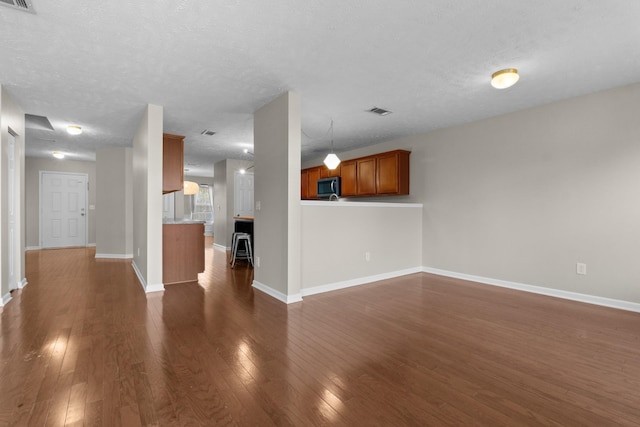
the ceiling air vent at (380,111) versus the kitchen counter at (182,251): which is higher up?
the ceiling air vent at (380,111)

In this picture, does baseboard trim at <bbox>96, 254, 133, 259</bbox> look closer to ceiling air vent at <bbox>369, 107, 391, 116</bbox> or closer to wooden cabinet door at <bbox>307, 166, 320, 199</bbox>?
wooden cabinet door at <bbox>307, 166, 320, 199</bbox>

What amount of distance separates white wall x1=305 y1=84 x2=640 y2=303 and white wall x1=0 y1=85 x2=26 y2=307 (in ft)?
19.1

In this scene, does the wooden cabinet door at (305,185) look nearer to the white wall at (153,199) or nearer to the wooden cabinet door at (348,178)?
the wooden cabinet door at (348,178)

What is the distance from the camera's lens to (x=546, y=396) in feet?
5.95

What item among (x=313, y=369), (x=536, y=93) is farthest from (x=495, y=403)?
(x=536, y=93)

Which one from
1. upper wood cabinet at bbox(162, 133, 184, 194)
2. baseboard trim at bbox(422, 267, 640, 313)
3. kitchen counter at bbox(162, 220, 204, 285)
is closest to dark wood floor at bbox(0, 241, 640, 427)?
baseboard trim at bbox(422, 267, 640, 313)

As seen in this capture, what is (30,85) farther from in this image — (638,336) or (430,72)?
(638,336)

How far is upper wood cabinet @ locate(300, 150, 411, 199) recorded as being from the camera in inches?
220

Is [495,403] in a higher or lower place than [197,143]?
lower

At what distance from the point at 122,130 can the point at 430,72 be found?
16.8 ft

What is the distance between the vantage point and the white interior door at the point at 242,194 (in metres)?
8.20

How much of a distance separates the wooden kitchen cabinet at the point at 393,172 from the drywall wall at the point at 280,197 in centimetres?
246

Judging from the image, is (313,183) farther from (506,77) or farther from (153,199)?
(506,77)

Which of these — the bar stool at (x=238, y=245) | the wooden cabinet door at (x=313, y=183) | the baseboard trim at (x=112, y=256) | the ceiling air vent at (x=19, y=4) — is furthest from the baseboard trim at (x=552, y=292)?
the baseboard trim at (x=112, y=256)
